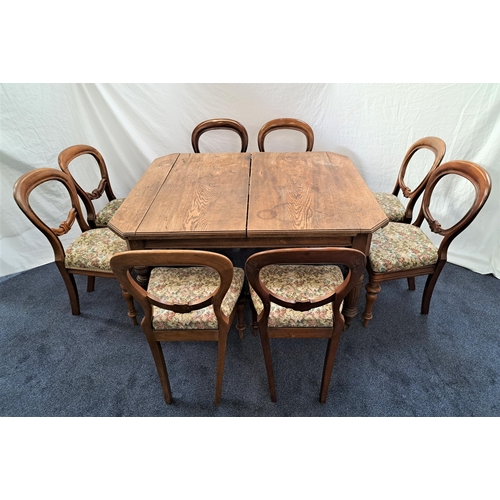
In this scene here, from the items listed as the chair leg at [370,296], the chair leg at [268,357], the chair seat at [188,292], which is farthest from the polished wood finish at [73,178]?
the chair leg at [370,296]

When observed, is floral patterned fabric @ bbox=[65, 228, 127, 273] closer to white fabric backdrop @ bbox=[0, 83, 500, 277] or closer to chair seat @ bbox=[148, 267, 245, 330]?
chair seat @ bbox=[148, 267, 245, 330]

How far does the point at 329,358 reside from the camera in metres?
1.24

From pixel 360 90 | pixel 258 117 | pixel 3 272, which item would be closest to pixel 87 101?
pixel 258 117

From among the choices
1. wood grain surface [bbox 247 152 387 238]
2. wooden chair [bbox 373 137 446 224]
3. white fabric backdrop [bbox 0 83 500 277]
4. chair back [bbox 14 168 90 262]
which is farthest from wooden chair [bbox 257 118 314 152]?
chair back [bbox 14 168 90 262]

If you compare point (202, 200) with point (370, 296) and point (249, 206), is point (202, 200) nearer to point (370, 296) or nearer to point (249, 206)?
point (249, 206)

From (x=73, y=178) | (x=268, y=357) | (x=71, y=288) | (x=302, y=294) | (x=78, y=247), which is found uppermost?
(x=73, y=178)

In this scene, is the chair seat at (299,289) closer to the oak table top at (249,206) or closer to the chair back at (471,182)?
the oak table top at (249,206)

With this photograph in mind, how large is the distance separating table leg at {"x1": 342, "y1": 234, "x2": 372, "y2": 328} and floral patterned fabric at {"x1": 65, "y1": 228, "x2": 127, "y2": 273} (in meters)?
1.12

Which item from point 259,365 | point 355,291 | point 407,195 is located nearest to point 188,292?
point 259,365

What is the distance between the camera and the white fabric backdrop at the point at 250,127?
1.84 meters

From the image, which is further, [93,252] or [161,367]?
[93,252]

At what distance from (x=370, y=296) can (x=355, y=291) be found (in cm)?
15

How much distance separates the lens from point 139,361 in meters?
1.55

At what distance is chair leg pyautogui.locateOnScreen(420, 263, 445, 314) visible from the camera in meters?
1.58
